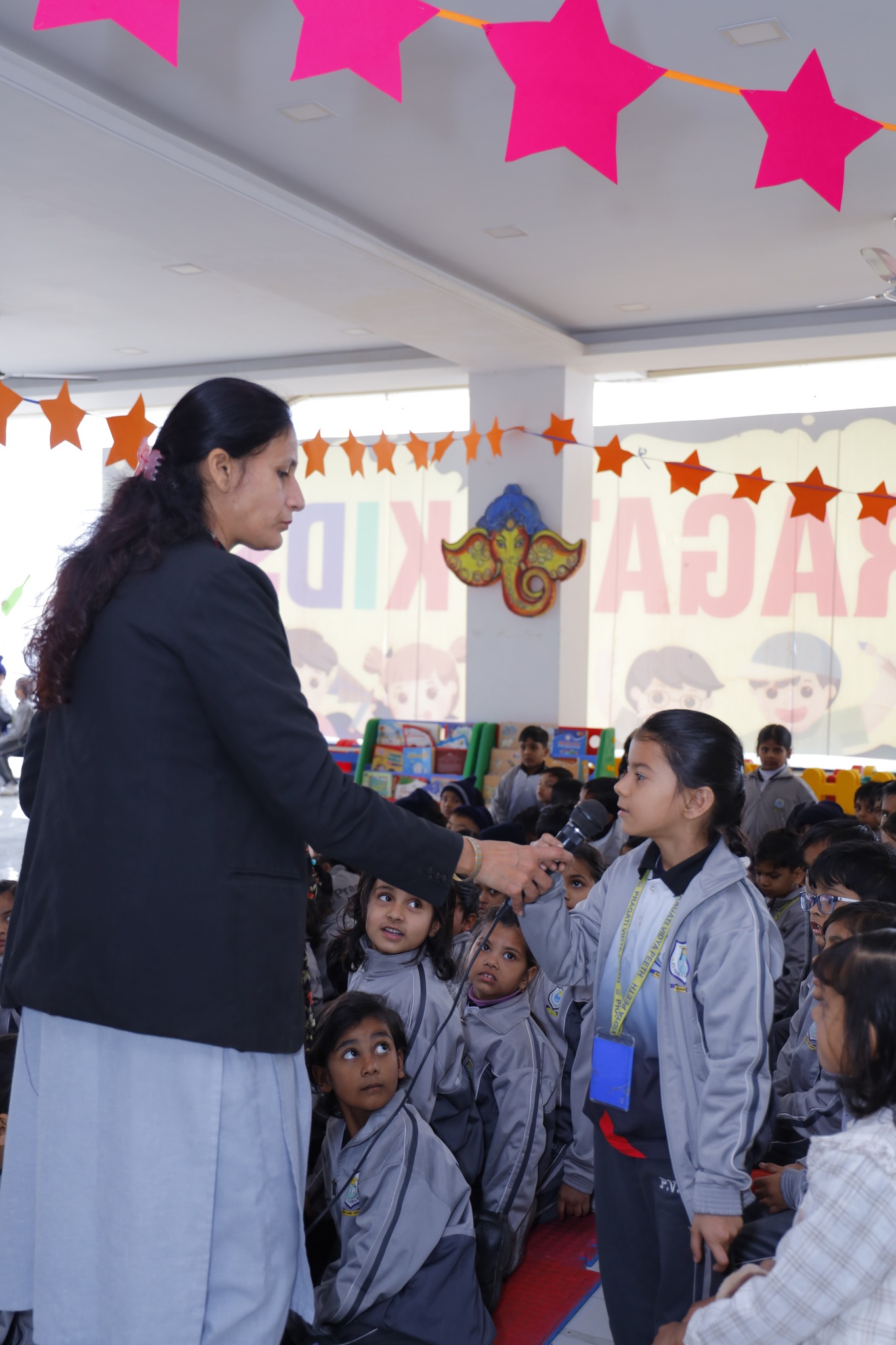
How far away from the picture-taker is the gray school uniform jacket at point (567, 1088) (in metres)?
2.72

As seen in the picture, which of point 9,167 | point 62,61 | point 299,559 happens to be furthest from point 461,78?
point 299,559

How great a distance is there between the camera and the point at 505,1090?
2729mm

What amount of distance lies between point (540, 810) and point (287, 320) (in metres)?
3.96

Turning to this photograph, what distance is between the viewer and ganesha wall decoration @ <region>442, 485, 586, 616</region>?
7.54 metres

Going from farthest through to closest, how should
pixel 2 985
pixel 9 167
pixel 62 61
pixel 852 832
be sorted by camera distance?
1. pixel 9 167
2. pixel 62 61
3. pixel 852 832
4. pixel 2 985

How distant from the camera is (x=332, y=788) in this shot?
4.53 ft

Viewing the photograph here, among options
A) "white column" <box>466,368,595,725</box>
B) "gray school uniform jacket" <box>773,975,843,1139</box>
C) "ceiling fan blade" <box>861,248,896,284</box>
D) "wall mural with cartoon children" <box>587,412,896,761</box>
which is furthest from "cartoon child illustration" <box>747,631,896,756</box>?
"gray school uniform jacket" <box>773,975,843,1139</box>

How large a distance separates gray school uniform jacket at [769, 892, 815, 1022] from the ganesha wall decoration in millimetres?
4024

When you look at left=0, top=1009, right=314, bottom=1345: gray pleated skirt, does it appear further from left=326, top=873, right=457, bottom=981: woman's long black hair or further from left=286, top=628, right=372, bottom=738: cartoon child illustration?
left=286, top=628, right=372, bottom=738: cartoon child illustration

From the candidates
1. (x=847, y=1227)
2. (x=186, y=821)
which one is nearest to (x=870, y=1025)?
(x=847, y=1227)

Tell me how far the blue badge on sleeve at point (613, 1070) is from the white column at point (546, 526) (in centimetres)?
568

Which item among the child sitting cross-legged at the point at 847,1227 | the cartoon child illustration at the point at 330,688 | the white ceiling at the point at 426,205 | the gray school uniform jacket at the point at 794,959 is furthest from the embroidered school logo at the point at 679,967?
the cartoon child illustration at the point at 330,688

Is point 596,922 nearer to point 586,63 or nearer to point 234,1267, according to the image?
point 234,1267

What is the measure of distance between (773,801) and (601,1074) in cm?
457
